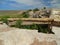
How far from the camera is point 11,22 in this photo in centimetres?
870

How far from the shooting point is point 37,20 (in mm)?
8609

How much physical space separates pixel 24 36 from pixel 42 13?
6.66 m

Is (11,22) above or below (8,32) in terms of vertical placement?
below

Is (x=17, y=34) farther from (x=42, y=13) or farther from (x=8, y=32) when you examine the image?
(x=42, y=13)

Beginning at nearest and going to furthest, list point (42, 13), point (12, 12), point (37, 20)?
1. point (37, 20)
2. point (42, 13)
3. point (12, 12)

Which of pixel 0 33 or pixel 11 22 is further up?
pixel 0 33

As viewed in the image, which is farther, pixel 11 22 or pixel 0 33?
pixel 11 22

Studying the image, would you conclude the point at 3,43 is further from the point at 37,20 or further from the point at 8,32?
the point at 37,20

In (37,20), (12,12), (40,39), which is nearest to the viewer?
(40,39)

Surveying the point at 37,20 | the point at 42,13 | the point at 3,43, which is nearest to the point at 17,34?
the point at 3,43

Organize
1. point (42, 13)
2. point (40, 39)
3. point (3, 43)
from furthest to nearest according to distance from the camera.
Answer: point (42, 13), point (40, 39), point (3, 43)

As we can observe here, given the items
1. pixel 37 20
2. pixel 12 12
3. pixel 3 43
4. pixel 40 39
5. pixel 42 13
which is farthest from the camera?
pixel 12 12

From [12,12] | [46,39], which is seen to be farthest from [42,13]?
[46,39]

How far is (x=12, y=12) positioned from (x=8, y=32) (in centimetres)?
737
